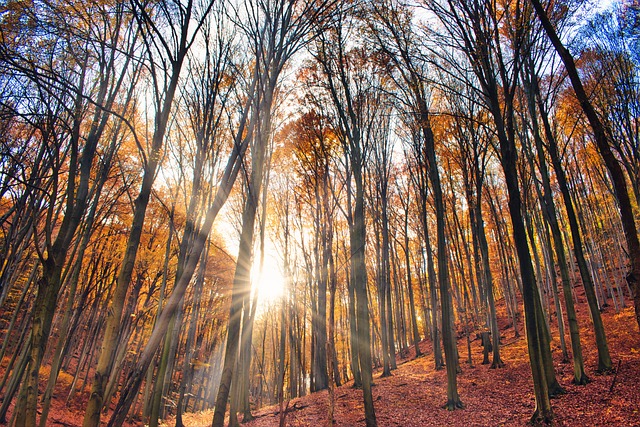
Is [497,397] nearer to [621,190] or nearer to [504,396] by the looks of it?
[504,396]

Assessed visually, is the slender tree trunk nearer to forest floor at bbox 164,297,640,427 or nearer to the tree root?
the tree root

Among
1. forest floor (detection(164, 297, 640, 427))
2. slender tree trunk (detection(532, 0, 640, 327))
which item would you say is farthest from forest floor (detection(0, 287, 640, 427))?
slender tree trunk (detection(532, 0, 640, 327))

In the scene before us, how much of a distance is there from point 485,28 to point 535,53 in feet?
11.2

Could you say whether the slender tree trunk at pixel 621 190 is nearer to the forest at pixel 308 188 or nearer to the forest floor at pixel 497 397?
A: the forest at pixel 308 188

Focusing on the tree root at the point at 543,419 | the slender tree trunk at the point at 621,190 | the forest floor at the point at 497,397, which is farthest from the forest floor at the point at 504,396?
the slender tree trunk at the point at 621,190

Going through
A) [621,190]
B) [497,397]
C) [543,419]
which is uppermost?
[621,190]

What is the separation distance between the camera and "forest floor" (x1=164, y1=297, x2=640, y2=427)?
6039 mm

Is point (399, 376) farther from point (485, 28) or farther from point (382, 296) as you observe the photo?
point (485, 28)

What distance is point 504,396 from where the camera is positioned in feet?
25.8

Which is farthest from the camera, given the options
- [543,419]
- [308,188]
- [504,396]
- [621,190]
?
[308,188]

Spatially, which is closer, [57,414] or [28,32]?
[28,32]

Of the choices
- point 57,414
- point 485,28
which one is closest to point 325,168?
point 485,28

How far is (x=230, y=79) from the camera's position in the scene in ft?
17.7

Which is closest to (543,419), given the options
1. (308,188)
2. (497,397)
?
(497,397)
